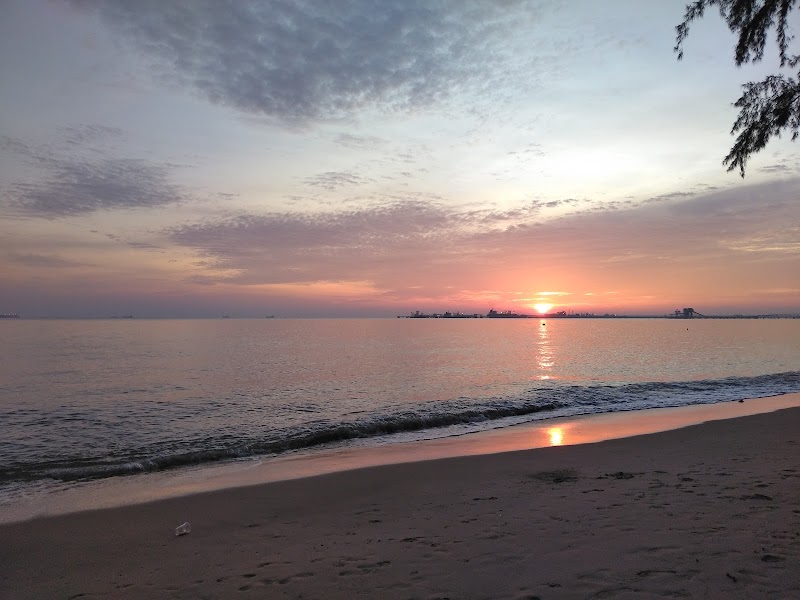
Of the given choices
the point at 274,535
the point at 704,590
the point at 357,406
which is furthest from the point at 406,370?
the point at 704,590

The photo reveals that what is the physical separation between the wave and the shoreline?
1006 mm

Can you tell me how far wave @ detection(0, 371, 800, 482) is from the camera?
15075mm

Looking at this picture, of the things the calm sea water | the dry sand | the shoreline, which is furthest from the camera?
the calm sea water

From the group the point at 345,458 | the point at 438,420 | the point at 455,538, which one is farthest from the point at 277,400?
the point at 455,538

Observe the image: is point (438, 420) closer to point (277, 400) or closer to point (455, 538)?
point (277, 400)

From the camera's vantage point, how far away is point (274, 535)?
843 centimetres

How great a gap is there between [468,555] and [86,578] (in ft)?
18.7

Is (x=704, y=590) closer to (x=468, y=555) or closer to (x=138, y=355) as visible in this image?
(x=468, y=555)

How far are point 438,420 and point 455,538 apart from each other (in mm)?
14553

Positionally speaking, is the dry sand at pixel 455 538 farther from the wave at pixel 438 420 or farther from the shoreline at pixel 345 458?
the wave at pixel 438 420

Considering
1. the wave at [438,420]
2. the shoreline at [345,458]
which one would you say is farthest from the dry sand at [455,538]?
the wave at [438,420]

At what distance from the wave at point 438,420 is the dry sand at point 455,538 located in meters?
5.21

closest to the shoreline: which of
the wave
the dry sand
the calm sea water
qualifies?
the wave

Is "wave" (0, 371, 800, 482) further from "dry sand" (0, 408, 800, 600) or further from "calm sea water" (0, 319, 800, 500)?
"dry sand" (0, 408, 800, 600)
